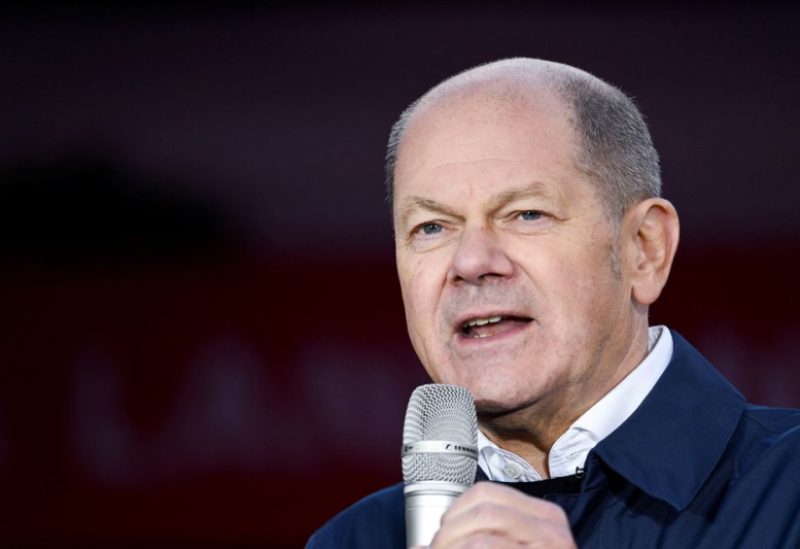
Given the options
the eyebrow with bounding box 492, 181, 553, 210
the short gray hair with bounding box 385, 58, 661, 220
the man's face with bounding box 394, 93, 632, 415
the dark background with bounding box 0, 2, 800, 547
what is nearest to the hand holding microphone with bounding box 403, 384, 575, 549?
the man's face with bounding box 394, 93, 632, 415

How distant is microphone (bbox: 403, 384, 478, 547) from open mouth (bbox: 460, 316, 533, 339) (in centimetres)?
27

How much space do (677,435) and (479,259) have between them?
1.10 feet

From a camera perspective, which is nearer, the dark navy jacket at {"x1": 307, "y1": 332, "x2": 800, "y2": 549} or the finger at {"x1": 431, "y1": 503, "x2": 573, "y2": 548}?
the finger at {"x1": 431, "y1": 503, "x2": 573, "y2": 548}

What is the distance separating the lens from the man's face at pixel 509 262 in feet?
5.32

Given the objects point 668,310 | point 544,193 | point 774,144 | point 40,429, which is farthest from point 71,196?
point 544,193

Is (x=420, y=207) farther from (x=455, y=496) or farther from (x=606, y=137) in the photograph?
(x=455, y=496)

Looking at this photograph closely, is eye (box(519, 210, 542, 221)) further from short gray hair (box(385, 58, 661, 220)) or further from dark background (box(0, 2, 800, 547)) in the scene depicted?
dark background (box(0, 2, 800, 547))

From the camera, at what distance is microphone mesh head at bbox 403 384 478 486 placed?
4.09ft

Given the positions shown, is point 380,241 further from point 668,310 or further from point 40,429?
point 40,429

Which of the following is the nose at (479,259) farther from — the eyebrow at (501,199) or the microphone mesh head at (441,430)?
the microphone mesh head at (441,430)

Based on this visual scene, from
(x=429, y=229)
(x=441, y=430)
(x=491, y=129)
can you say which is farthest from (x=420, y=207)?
(x=441, y=430)

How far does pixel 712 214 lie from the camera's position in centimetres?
337

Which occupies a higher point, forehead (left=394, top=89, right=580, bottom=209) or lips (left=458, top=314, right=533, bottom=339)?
forehead (left=394, top=89, right=580, bottom=209)

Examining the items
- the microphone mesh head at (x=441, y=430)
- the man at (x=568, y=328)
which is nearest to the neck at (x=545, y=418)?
the man at (x=568, y=328)
